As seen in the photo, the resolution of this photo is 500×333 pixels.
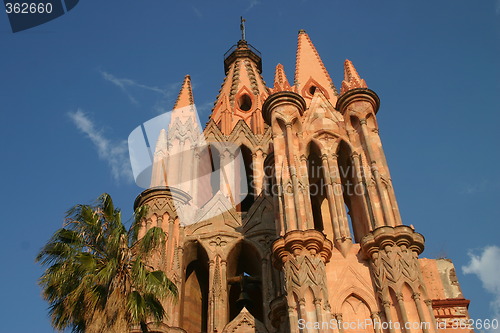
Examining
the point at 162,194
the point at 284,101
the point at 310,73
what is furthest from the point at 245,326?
the point at 310,73

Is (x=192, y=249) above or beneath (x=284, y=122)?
beneath

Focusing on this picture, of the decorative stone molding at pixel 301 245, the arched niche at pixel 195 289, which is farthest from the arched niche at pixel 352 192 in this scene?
the arched niche at pixel 195 289

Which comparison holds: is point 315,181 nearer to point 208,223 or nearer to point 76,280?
point 208,223

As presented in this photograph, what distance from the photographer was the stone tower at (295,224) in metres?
18.2

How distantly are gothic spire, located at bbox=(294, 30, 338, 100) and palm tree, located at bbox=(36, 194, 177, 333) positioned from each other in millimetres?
14739

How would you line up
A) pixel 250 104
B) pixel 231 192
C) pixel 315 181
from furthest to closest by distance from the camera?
pixel 250 104
pixel 231 192
pixel 315 181

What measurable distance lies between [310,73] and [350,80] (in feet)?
17.3

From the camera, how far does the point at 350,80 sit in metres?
25.0

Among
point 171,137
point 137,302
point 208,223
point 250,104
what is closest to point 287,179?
point 208,223

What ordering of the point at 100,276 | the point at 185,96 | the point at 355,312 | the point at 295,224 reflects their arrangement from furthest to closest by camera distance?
the point at 185,96 → the point at 295,224 → the point at 355,312 → the point at 100,276

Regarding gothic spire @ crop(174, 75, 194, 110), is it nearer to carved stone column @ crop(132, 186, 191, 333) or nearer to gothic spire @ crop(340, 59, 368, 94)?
carved stone column @ crop(132, 186, 191, 333)

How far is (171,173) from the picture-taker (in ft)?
93.6

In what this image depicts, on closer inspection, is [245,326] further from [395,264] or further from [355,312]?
[395,264]

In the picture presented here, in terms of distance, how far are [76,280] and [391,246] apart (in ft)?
30.8
